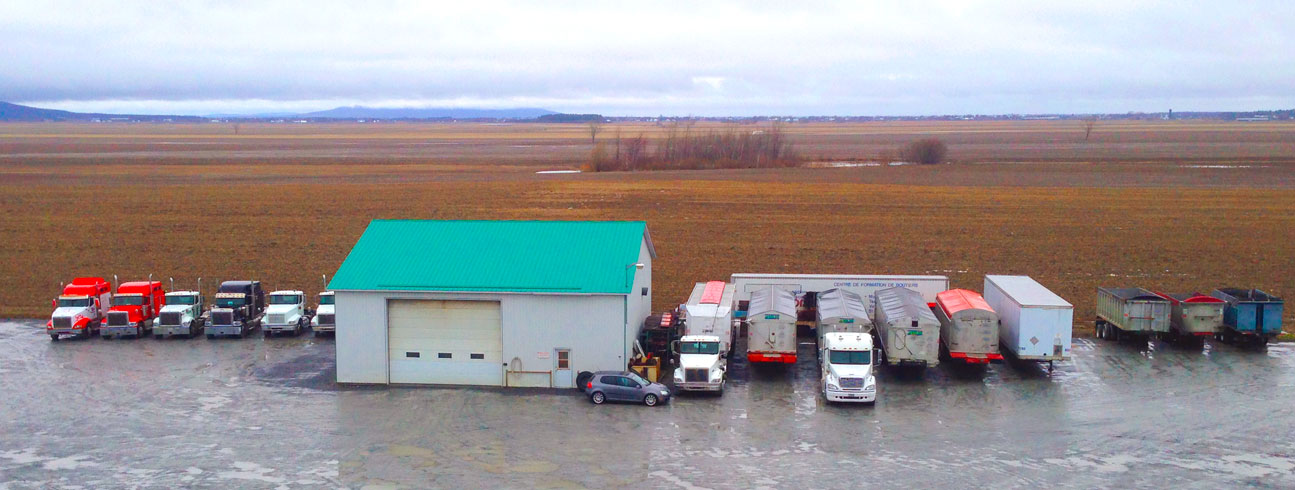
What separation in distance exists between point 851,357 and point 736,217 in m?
44.7

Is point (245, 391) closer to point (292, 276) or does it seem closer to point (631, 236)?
point (631, 236)

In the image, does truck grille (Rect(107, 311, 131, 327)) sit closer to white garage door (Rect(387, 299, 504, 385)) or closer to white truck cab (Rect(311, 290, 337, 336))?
white truck cab (Rect(311, 290, 337, 336))

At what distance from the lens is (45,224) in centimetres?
6894

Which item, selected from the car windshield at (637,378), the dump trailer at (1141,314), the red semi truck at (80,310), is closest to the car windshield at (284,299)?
the red semi truck at (80,310)

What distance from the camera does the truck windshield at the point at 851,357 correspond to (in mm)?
29578

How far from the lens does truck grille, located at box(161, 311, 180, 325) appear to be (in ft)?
121

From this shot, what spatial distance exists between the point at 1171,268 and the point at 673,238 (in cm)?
2691

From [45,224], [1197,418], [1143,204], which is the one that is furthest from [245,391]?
[1143,204]

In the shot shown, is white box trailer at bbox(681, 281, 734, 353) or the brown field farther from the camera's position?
the brown field

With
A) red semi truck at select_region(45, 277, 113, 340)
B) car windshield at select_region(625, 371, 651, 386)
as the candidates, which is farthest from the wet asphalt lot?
red semi truck at select_region(45, 277, 113, 340)

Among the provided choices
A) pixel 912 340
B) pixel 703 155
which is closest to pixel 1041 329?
pixel 912 340

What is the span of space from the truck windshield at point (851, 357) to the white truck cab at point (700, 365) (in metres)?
3.29

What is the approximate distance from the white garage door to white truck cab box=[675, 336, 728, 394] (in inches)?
222

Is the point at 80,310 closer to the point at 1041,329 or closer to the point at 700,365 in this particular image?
the point at 700,365
